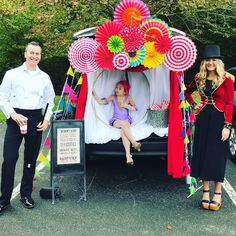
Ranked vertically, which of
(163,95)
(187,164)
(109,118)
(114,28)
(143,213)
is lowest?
(143,213)

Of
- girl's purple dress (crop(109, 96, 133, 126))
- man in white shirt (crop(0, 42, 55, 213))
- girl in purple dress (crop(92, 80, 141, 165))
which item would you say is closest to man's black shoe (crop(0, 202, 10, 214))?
man in white shirt (crop(0, 42, 55, 213))

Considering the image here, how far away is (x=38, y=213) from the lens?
14.7ft

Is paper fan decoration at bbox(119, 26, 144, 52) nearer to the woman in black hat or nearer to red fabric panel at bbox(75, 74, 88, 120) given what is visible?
the woman in black hat

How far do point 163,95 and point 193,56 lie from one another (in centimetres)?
133

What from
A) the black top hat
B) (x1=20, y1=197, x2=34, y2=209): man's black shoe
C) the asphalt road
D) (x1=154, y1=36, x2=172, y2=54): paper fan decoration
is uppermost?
(x1=154, y1=36, x2=172, y2=54): paper fan decoration

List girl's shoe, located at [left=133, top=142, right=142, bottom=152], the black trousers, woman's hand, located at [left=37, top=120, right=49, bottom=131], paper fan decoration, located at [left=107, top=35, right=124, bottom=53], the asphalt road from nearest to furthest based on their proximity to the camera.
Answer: the asphalt road → the black trousers → woman's hand, located at [left=37, top=120, right=49, bottom=131] → paper fan decoration, located at [left=107, top=35, right=124, bottom=53] → girl's shoe, located at [left=133, top=142, right=142, bottom=152]

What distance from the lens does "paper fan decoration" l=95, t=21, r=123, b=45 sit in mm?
5031

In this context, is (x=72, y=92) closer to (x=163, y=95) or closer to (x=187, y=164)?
(x=163, y=95)

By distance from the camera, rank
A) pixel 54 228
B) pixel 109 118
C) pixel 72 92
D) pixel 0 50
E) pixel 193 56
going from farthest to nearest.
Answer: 1. pixel 0 50
2. pixel 109 118
3. pixel 72 92
4. pixel 193 56
5. pixel 54 228

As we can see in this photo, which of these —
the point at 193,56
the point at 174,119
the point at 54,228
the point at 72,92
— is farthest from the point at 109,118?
the point at 54,228

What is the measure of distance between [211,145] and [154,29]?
1.73m

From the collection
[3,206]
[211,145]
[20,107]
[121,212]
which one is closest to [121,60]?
[20,107]

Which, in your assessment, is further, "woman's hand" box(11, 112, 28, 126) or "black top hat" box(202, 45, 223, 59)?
"black top hat" box(202, 45, 223, 59)

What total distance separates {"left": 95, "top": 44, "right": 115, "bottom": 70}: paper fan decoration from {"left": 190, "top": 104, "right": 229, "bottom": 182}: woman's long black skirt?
147cm
